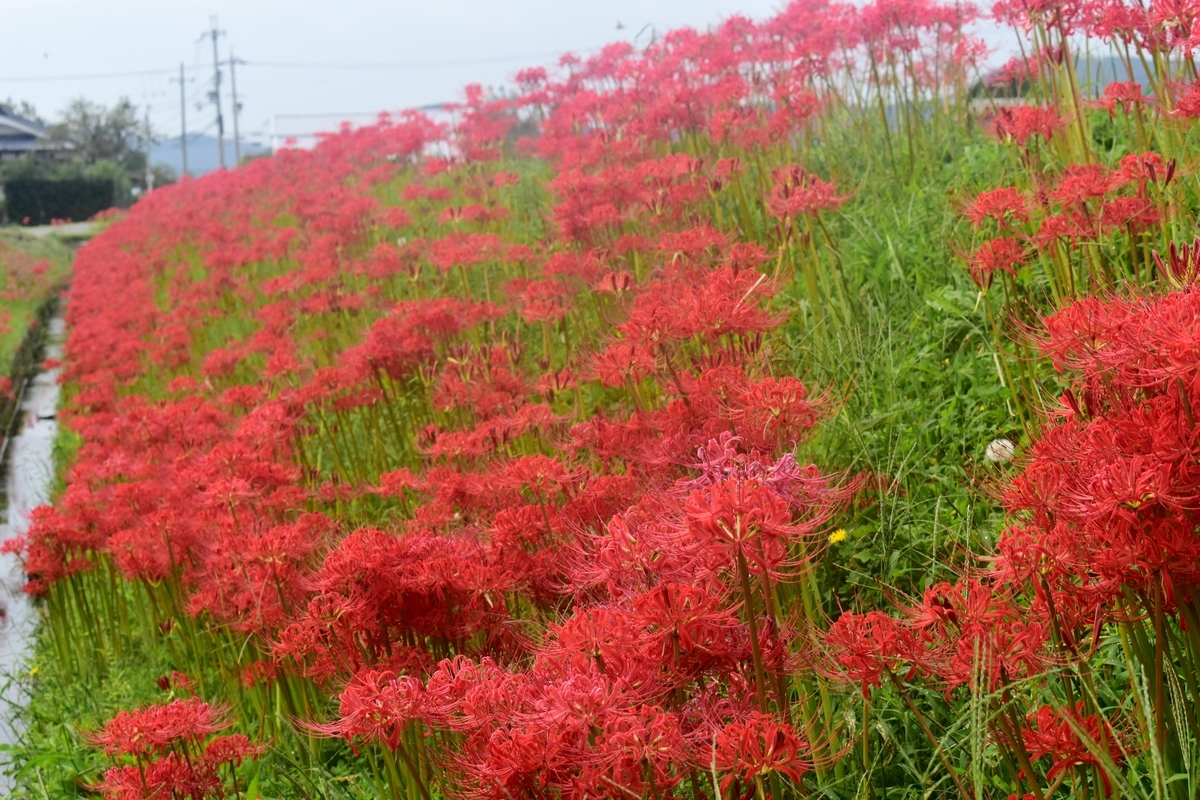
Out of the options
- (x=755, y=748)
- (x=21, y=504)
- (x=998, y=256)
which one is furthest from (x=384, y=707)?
(x=21, y=504)

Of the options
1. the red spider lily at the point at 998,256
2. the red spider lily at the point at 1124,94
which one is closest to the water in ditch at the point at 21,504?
the red spider lily at the point at 998,256

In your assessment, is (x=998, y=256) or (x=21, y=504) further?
(x=21, y=504)

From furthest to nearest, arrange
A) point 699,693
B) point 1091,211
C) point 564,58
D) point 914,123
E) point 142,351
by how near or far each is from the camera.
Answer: point 564,58 < point 142,351 < point 914,123 < point 1091,211 < point 699,693

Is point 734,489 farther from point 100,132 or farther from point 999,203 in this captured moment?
point 100,132

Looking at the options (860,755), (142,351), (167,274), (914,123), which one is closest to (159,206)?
(167,274)

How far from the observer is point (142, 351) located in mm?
8266

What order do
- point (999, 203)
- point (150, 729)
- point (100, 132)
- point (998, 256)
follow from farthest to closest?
point (100, 132), point (999, 203), point (998, 256), point (150, 729)

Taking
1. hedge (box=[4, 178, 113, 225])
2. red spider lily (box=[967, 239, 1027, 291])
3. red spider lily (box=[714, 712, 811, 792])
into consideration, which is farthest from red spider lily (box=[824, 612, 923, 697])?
hedge (box=[4, 178, 113, 225])

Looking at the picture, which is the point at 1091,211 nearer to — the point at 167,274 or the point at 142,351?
the point at 142,351

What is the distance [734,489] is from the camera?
60.0 inches

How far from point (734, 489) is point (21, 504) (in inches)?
284

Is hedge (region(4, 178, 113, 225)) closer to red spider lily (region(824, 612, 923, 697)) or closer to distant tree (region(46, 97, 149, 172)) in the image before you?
distant tree (region(46, 97, 149, 172))

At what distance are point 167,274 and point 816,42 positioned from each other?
9020mm

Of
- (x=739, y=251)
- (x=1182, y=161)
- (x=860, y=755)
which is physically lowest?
(x=860, y=755)
